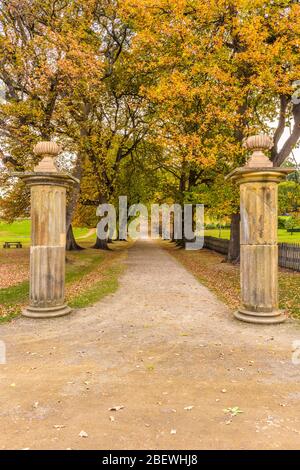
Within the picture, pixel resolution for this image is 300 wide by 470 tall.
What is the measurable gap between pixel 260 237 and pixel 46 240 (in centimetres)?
491

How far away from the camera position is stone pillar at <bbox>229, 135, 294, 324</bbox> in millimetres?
7637

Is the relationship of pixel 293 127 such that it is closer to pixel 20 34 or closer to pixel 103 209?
pixel 20 34

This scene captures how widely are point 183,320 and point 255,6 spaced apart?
40.0 ft

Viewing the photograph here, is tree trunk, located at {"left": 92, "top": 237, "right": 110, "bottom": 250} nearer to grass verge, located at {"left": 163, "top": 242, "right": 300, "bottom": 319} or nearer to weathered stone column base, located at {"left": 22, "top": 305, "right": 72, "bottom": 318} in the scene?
grass verge, located at {"left": 163, "top": 242, "right": 300, "bottom": 319}

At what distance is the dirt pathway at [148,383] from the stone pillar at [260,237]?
590 mm

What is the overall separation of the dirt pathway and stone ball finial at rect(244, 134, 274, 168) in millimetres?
3514

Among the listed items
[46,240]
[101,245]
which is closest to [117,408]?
[46,240]

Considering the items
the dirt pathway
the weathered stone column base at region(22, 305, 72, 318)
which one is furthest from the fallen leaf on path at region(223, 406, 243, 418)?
the weathered stone column base at region(22, 305, 72, 318)

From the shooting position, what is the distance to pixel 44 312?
7996 millimetres

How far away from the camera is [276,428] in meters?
3.45

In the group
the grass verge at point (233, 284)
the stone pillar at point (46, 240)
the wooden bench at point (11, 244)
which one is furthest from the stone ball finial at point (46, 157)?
the wooden bench at point (11, 244)

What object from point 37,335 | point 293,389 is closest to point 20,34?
point 37,335

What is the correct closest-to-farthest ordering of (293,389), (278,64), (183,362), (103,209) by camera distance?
(293,389), (183,362), (278,64), (103,209)

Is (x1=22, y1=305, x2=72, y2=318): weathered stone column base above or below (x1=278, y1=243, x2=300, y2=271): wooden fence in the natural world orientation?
below
